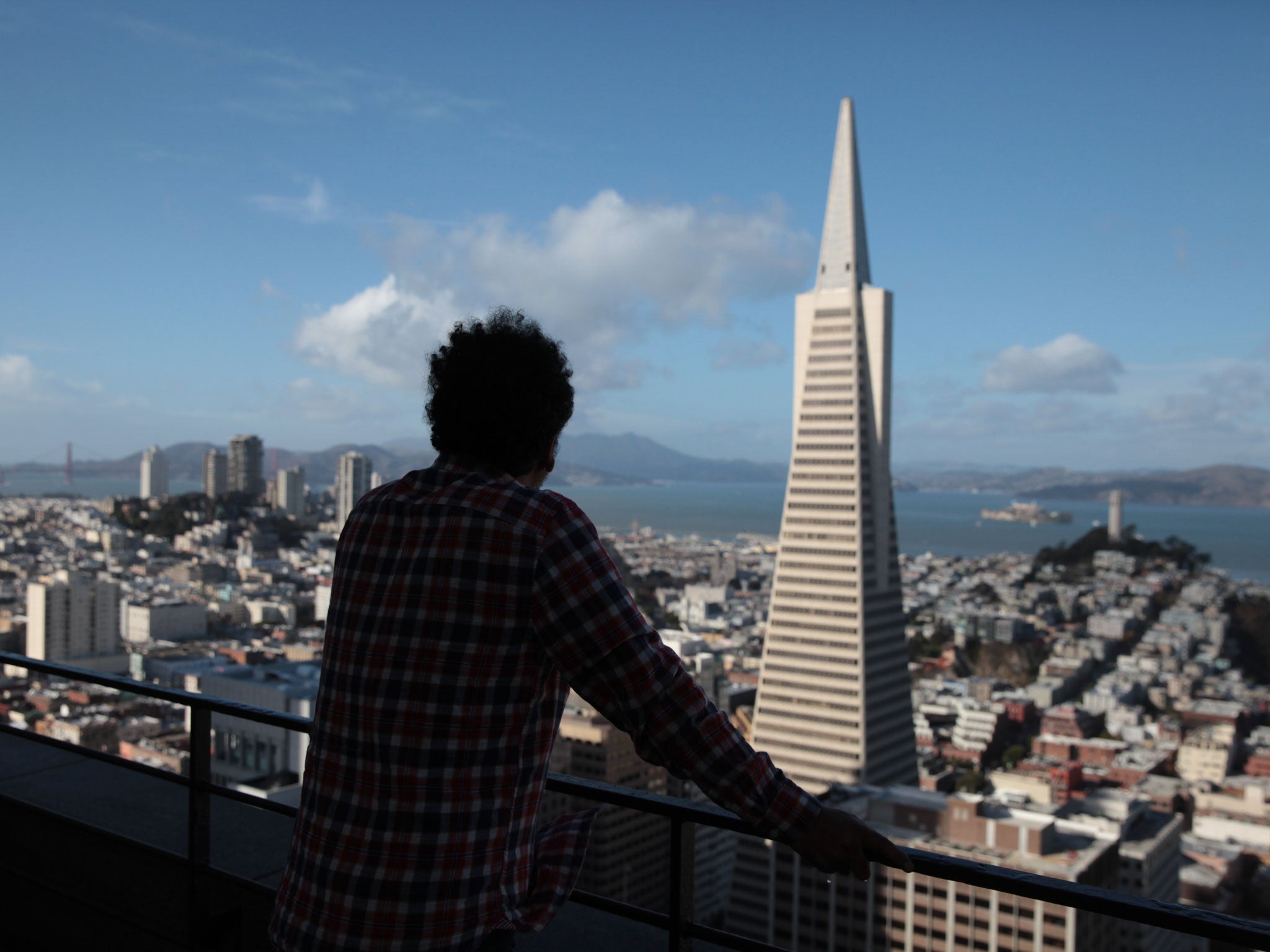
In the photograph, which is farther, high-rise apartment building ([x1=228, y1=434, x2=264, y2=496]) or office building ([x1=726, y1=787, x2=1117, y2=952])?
high-rise apartment building ([x1=228, y1=434, x2=264, y2=496])

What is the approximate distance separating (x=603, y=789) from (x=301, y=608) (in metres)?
26.3

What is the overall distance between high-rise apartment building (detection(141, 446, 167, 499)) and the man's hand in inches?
1978

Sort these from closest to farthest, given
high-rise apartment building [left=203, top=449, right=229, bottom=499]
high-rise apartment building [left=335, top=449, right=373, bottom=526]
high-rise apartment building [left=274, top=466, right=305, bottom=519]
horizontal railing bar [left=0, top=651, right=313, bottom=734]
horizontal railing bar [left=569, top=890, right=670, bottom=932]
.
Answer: horizontal railing bar [left=569, top=890, right=670, bottom=932]
horizontal railing bar [left=0, top=651, right=313, bottom=734]
high-rise apartment building [left=335, top=449, right=373, bottom=526]
high-rise apartment building [left=274, top=466, right=305, bottom=519]
high-rise apartment building [left=203, top=449, right=229, bottom=499]

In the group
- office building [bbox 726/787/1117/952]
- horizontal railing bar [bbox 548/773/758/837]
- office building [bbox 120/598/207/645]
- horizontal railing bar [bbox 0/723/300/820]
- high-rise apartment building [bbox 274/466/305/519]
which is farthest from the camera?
high-rise apartment building [bbox 274/466/305/519]

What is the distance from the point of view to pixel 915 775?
57.2 feet

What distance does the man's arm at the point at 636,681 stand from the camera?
0.67m

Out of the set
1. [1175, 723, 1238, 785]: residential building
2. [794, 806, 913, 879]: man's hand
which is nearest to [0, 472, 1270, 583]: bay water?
[1175, 723, 1238, 785]: residential building

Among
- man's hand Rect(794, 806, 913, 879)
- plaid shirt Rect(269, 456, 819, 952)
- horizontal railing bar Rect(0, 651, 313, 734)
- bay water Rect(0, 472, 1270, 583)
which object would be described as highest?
plaid shirt Rect(269, 456, 819, 952)

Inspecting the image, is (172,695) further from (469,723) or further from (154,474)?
(154,474)

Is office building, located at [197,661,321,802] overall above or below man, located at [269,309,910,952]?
below

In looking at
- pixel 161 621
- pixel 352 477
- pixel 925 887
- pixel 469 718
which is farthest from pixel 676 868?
pixel 352 477

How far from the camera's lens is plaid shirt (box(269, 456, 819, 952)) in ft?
2.22

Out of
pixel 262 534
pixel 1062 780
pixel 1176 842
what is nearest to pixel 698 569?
pixel 262 534

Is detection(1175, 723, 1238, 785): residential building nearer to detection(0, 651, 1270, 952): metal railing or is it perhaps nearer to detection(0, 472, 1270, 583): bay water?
detection(0, 651, 1270, 952): metal railing
